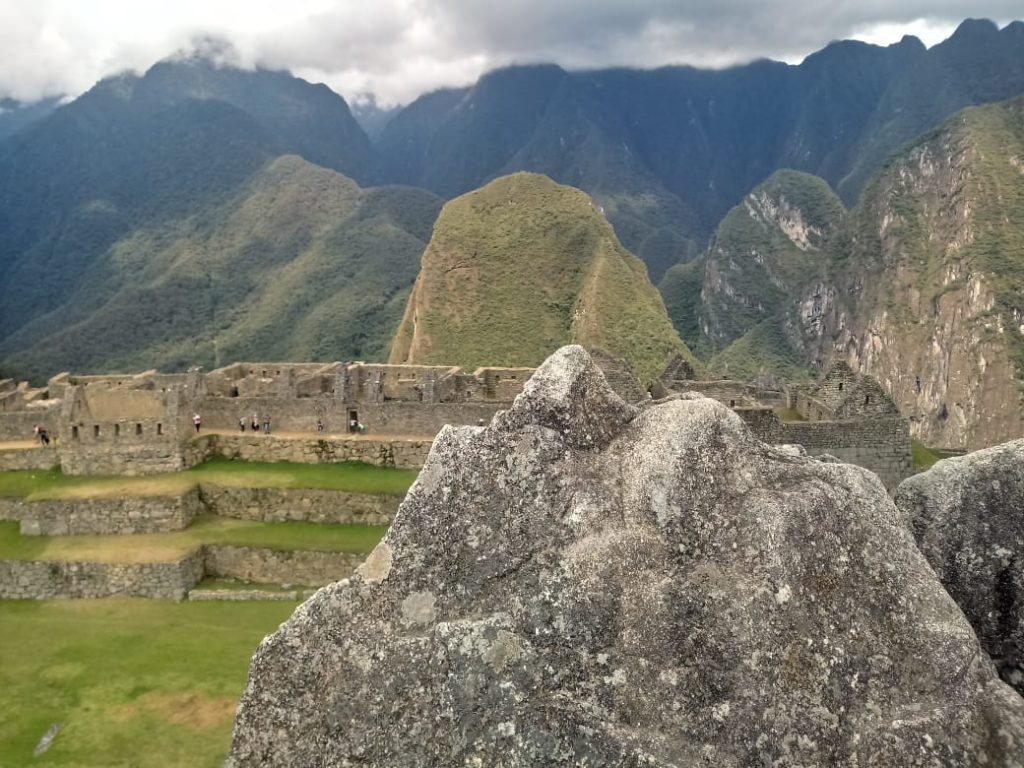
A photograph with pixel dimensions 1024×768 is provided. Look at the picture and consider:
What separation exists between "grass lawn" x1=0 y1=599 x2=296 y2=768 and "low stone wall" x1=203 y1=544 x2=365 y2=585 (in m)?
1.01

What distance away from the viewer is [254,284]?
134 metres

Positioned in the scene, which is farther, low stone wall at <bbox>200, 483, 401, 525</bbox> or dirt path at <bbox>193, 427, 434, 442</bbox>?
dirt path at <bbox>193, 427, 434, 442</bbox>

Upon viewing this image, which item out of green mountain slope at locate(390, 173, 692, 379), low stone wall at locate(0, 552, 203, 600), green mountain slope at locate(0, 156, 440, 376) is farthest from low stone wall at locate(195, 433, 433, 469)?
green mountain slope at locate(0, 156, 440, 376)

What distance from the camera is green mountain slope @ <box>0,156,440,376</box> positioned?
104625 mm

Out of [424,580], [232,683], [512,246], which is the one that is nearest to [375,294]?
[512,246]

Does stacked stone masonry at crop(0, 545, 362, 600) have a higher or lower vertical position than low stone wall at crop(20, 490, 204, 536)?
lower

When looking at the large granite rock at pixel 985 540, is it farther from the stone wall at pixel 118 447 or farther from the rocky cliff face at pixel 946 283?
the rocky cliff face at pixel 946 283

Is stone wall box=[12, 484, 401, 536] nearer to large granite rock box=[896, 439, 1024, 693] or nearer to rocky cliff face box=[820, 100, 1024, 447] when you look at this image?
large granite rock box=[896, 439, 1024, 693]

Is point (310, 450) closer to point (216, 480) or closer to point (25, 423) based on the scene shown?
point (216, 480)

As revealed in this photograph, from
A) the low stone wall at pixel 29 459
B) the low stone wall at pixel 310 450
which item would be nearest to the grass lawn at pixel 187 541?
the low stone wall at pixel 29 459

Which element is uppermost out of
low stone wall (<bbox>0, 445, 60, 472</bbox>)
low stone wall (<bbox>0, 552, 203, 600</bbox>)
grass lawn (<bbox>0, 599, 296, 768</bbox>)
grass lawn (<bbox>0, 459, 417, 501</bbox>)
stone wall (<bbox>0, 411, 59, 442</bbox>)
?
stone wall (<bbox>0, 411, 59, 442</bbox>)

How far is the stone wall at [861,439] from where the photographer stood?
19.6m

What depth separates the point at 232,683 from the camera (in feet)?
42.6

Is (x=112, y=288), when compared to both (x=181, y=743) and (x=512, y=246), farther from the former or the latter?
(x=181, y=743)
